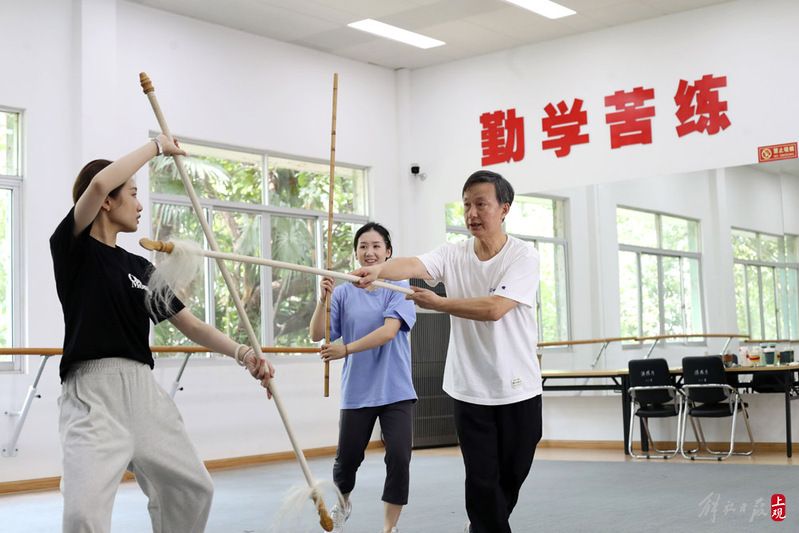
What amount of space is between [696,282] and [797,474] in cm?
235

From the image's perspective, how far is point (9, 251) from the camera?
693 cm

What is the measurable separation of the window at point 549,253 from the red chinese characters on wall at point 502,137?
45 centimetres

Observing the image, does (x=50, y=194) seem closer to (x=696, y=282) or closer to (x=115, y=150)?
(x=115, y=150)

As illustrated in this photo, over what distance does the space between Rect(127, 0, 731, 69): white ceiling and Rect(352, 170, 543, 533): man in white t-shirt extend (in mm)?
5069

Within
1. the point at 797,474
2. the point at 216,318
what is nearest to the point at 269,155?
the point at 216,318

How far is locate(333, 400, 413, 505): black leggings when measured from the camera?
394cm

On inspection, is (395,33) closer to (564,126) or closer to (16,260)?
(564,126)

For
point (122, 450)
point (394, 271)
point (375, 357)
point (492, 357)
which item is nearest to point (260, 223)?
point (375, 357)

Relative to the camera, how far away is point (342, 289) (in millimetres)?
4246

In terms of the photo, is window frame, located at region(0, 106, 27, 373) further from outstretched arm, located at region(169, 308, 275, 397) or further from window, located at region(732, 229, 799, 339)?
window, located at region(732, 229, 799, 339)

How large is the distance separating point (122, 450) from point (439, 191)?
7467 millimetres

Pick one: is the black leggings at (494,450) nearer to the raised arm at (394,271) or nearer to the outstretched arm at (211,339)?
the raised arm at (394,271)

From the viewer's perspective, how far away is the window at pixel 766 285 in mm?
7469

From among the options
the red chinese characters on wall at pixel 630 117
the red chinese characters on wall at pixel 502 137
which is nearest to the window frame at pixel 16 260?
the red chinese characters on wall at pixel 502 137
